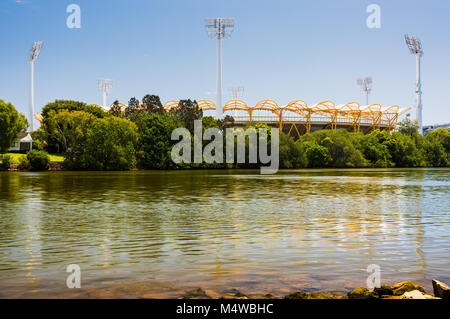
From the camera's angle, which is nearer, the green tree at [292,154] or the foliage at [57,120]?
the foliage at [57,120]

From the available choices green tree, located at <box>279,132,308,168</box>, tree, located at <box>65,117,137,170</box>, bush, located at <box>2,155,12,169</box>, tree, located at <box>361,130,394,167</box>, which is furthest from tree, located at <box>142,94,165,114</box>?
tree, located at <box>361,130,394,167</box>

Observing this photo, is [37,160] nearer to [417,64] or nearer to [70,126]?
[70,126]

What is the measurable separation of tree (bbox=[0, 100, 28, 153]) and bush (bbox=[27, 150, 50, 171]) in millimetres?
3260

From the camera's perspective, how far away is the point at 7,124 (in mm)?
63281

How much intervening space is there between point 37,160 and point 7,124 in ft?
20.1

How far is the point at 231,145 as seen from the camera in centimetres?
7825

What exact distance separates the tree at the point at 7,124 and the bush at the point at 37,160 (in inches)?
128

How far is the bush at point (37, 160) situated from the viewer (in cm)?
6456

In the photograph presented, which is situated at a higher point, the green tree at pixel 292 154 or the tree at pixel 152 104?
the tree at pixel 152 104

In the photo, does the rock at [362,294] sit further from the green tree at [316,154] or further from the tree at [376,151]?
the tree at [376,151]

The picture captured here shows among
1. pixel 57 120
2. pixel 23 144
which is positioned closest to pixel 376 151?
pixel 57 120

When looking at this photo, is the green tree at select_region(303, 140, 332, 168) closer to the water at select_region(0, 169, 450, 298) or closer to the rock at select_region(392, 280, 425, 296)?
the water at select_region(0, 169, 450, 298)

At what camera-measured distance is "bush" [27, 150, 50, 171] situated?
6456 centimetres

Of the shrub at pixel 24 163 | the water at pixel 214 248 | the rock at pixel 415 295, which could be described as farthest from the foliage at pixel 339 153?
the rock at pixel 415 295
